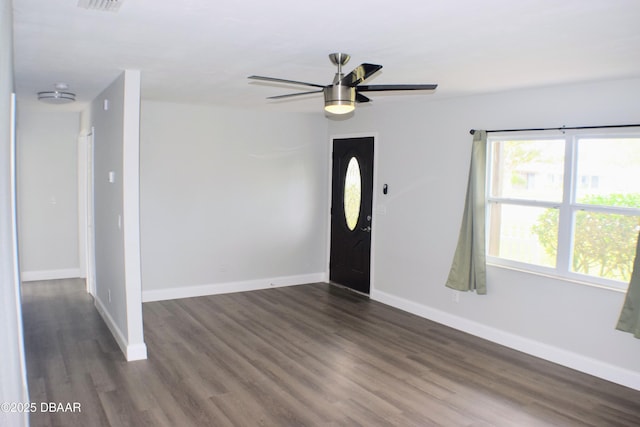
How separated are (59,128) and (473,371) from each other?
21.0ft

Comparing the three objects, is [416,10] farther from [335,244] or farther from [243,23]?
[335,244]

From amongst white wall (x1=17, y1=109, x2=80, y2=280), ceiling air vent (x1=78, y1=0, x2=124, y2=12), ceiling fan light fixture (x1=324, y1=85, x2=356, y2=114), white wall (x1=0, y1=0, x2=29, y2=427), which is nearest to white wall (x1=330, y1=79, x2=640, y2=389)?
ceiling fan light fixture (x1=324, y1=85, x2=356, y2=114)

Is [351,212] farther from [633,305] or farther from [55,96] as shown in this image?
[55,96]

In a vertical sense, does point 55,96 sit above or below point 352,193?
above

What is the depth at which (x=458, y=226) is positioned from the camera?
5133 mm

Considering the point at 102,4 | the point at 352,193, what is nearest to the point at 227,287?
the point at 352,193

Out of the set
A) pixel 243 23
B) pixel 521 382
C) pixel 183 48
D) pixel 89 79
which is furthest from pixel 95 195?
pixel 521 382

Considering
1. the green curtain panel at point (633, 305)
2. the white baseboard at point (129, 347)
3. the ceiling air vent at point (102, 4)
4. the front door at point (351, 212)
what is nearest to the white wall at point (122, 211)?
the white baseboard at point (129, 347)

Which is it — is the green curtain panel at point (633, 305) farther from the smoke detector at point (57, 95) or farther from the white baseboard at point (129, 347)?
the smoke detector at point (57, 95)

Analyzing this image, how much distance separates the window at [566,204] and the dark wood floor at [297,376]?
0.93 m

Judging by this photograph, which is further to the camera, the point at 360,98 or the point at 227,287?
the point at 227,287

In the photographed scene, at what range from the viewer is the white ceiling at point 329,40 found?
2.35 meters

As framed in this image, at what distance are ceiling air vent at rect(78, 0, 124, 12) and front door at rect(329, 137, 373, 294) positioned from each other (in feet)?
13.9

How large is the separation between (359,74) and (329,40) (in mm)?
276
